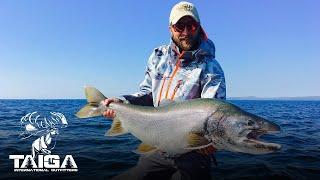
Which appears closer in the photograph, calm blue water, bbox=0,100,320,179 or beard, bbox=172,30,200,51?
beard, bbox=172,30,200,51

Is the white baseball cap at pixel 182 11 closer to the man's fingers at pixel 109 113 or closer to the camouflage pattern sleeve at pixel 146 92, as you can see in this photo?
the camouflage pattern sleeve at pixel 146 92

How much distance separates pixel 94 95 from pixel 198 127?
270 cm

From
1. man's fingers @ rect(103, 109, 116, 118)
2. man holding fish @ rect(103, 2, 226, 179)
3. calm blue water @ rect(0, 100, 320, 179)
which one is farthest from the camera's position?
calm blue water @ rect(0, 100, 320, 179)

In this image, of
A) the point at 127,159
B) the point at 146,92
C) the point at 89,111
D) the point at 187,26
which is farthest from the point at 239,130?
the point at 127,159

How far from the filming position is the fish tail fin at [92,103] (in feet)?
24.9

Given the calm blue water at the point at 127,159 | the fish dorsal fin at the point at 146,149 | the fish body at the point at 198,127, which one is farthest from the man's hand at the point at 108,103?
the calm blue water at the point at 127,159

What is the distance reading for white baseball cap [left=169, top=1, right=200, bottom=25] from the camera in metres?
7.30

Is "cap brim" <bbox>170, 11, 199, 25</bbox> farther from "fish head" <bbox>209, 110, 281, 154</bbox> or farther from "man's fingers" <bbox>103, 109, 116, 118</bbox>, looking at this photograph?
"fish head" <bbox>209, 110, 281, 154</bbox>

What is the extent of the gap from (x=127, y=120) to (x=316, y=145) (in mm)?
17850

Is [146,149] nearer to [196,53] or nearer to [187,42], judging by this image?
[196,53]

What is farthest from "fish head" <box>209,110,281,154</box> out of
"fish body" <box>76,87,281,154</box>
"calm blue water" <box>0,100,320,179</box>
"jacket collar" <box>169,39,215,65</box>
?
"calm blue water" <box>0,100,320,179</box>

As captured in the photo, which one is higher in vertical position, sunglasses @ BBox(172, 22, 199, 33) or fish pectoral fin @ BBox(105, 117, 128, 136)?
sunglasses @ BBox(172, 22, 199, 33)

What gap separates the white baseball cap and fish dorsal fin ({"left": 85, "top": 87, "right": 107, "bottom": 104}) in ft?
6.88

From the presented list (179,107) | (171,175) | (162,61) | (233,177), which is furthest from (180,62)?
(233,177)
